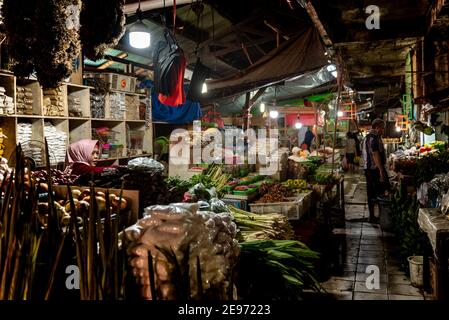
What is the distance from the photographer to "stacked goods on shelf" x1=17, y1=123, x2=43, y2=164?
243 inches

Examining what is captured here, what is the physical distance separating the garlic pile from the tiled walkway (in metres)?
3.72

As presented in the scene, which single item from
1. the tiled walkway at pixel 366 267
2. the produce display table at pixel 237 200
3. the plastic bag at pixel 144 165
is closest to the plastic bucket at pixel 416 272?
the tiled walkway at pixel 366 267

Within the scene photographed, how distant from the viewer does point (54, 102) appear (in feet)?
22.8

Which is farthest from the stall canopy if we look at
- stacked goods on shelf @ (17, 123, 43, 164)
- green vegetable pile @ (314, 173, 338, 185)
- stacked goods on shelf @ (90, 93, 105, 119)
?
stacked goods on shelf @ (17, 123, 43, 164)

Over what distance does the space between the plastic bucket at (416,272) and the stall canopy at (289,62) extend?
13.0 feet

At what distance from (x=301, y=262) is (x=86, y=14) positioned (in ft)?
8.47

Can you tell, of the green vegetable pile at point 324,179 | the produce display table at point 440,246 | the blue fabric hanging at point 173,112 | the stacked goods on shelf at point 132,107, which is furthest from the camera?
the blue fabric hanging at point 173,112

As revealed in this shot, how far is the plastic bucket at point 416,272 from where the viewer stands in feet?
16.9

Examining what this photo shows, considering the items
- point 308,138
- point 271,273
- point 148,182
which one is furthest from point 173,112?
point 271,273

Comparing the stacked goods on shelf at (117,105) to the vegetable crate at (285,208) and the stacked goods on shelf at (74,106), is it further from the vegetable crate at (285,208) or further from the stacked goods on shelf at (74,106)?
the vegetable crate at (285,208)

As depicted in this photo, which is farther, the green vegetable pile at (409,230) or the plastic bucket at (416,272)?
the green vegetable pile at (409,230)

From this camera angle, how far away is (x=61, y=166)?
7.24 metres
